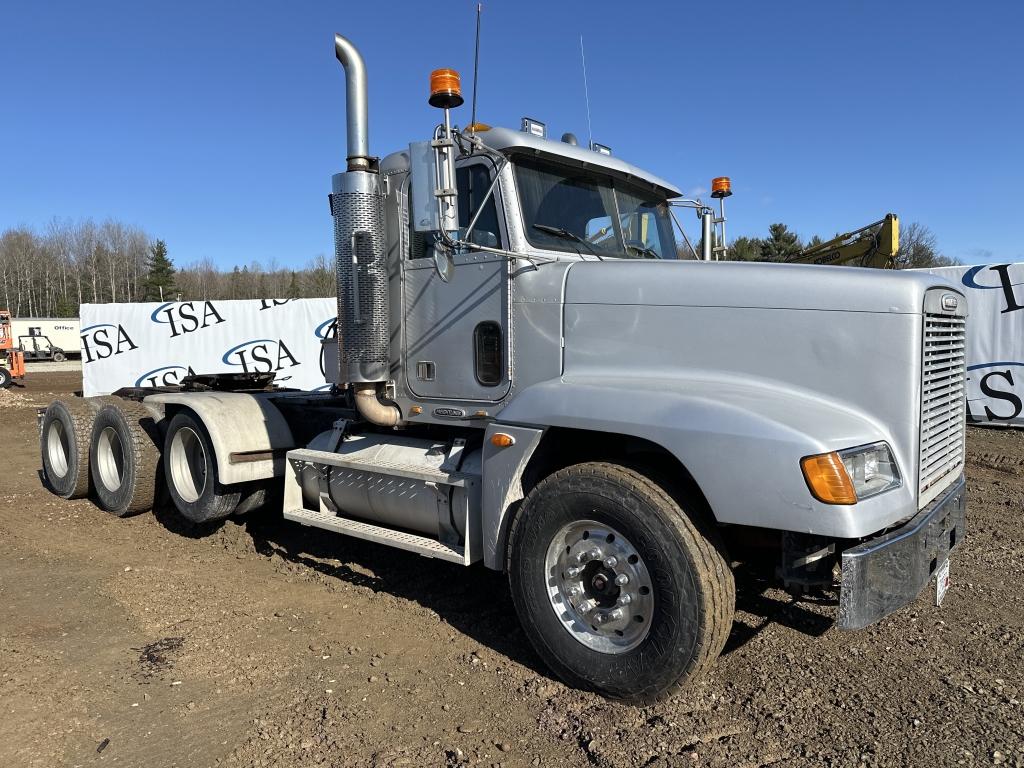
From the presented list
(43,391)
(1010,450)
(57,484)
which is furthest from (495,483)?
(43,391)

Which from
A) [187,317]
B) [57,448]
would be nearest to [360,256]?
[57,448]

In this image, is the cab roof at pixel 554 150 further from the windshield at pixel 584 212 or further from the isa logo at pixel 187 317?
the isa logo at pixel 187 317

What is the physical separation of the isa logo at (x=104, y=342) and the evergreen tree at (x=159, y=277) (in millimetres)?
48809

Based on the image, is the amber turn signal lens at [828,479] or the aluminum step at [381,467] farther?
the aluminum step at [381,467]

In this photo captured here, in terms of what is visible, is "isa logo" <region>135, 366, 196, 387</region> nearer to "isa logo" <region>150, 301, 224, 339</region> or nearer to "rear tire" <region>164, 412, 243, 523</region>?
"isa logo" <region>150, 301, 224, 339</region>

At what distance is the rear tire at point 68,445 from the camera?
7.32 m

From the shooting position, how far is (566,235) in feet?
13.8

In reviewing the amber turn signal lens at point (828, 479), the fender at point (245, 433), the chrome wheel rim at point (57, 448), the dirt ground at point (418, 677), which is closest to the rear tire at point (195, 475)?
the fender at point (245, 433)

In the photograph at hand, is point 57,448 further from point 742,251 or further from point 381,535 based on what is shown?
point 742,251

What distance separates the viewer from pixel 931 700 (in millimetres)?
3352

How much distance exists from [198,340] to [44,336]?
27.8 m

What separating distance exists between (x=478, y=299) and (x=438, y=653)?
199cm

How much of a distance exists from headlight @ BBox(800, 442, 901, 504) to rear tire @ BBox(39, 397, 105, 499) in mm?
6941

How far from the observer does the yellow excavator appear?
269 inches
